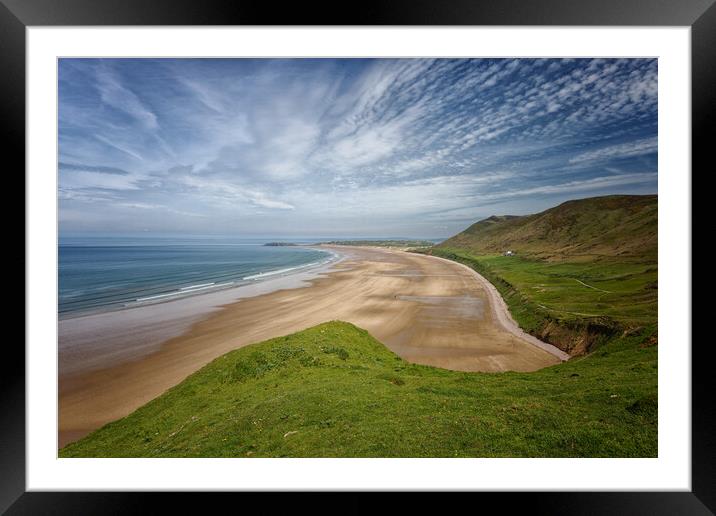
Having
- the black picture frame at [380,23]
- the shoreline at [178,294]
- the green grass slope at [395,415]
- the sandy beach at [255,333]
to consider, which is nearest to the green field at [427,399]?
the green grass slope at [395,415]

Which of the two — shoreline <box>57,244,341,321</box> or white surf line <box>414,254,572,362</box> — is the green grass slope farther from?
shoreline <box>57,244,341,321</box>

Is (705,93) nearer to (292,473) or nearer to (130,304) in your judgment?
(292,473)

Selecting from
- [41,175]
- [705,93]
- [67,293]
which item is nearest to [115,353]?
[41,175]

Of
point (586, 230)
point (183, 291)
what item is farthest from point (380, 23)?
point (183, 291)

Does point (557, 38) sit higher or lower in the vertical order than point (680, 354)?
higher

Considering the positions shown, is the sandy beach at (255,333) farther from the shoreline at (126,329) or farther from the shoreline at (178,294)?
the shoreline at (178,294)

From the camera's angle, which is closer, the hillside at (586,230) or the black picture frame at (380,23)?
the black picture frame at (380,23)
